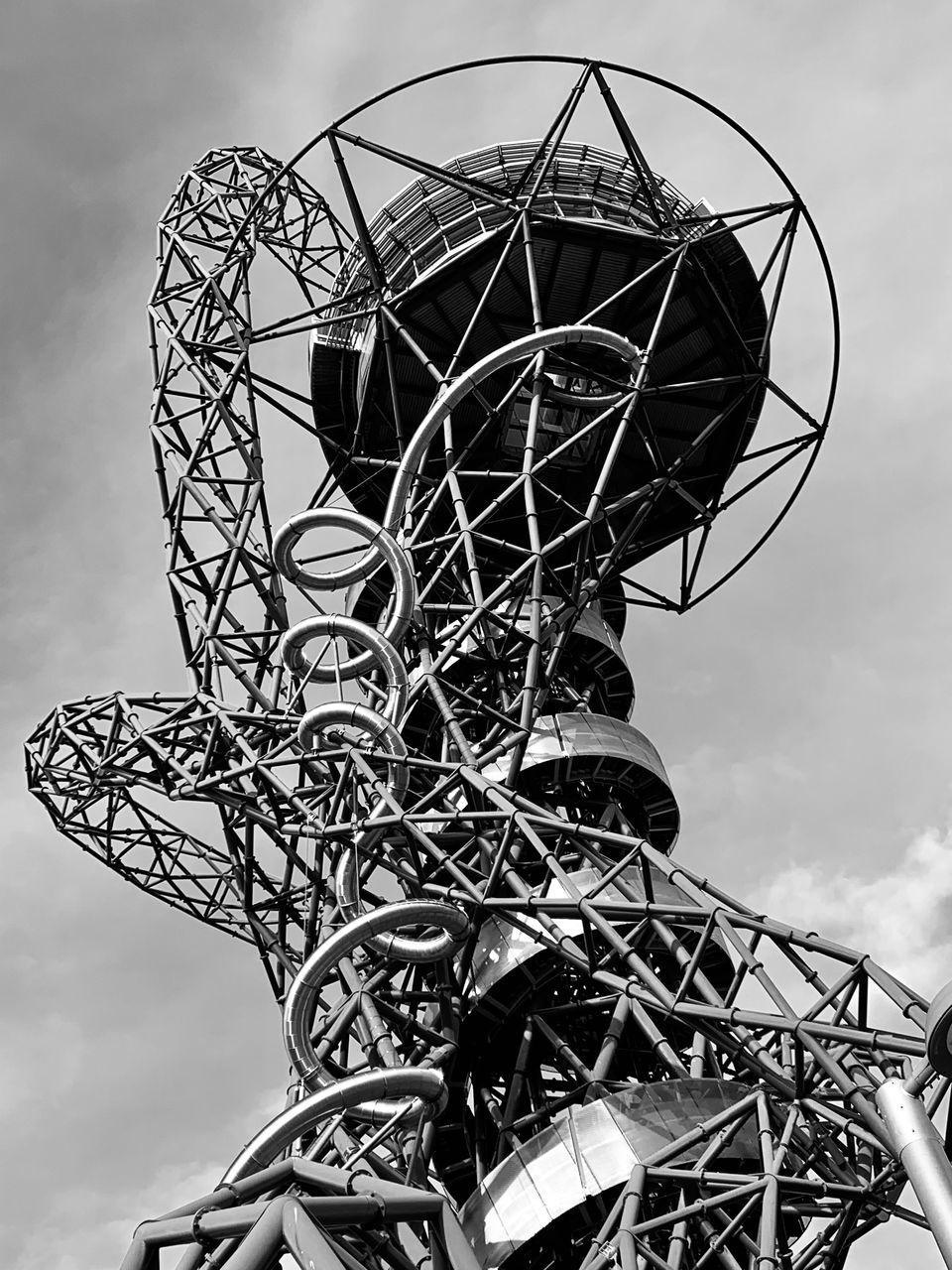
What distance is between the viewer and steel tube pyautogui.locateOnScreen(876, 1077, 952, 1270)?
13.2m

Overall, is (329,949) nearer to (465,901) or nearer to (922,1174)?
(465,901)

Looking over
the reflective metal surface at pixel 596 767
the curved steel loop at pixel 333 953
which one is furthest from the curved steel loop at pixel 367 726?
the reflective metal surface at pixel 596 767

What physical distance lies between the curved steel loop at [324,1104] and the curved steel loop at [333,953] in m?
2.42

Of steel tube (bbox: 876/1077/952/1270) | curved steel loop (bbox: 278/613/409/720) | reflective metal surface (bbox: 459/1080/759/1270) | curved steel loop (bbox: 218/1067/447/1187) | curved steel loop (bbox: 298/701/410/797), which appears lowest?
steel tube (bbox: 876/1077/952/1270)

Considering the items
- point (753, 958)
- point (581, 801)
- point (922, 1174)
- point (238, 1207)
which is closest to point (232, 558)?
point (581, 801)

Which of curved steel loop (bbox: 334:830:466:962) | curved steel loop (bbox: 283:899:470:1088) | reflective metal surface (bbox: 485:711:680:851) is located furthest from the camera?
reflective metal surface (bbox: 485:711:680:851)

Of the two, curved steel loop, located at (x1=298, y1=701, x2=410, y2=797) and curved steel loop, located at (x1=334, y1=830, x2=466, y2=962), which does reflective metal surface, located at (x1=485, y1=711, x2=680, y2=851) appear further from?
curved steel loop, located at (x1=334, y1=830, x2=466, y2=962)

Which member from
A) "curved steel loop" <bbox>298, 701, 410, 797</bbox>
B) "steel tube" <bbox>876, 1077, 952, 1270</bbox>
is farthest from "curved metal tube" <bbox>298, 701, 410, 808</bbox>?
"steel tube" <bbox>876, 1077, 952, 1270</bbox>

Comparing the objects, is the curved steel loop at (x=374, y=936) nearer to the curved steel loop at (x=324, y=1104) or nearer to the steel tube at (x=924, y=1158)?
the curved steel loop at (x=324, y=1104)

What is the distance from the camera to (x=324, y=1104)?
86.0 feet

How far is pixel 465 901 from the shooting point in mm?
30750

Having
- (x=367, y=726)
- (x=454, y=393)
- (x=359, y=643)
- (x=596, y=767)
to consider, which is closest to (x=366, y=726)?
(x=367, y=726)

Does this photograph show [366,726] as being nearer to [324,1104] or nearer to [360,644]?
[360,644]

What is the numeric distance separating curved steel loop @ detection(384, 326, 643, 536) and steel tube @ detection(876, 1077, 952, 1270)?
24512 mm
